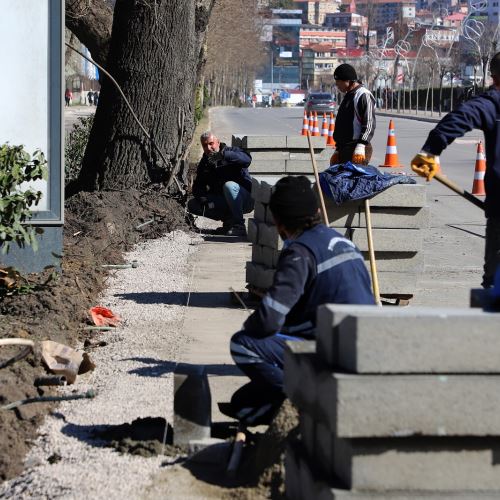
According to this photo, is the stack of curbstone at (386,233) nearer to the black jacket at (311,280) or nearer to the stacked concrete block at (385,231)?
the stacked concrete block at (385,231)

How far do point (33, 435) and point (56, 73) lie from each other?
4262 mm

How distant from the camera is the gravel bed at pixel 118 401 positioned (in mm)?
4801

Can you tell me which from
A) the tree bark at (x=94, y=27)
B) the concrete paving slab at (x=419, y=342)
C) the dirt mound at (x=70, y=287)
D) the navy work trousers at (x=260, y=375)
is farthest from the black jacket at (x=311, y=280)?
the tree bark at (x=94, y=27)

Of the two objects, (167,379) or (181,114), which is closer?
(167,379)

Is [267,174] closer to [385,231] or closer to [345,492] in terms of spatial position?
[385,231]

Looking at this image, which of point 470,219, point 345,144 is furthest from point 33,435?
point 470,219

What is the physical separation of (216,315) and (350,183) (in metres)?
1.43

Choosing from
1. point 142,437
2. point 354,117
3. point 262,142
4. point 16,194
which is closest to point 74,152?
point 262,142

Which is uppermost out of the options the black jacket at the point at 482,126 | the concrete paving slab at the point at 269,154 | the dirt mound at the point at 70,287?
the black jacket at the point at 482,126

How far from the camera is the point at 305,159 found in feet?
46.8

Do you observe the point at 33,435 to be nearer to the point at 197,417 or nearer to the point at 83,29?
the point at 197,417

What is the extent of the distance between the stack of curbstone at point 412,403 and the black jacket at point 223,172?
8.92m

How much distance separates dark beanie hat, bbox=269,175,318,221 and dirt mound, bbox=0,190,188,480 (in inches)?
65.7

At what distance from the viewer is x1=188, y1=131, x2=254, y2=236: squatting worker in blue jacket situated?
1273 cm
